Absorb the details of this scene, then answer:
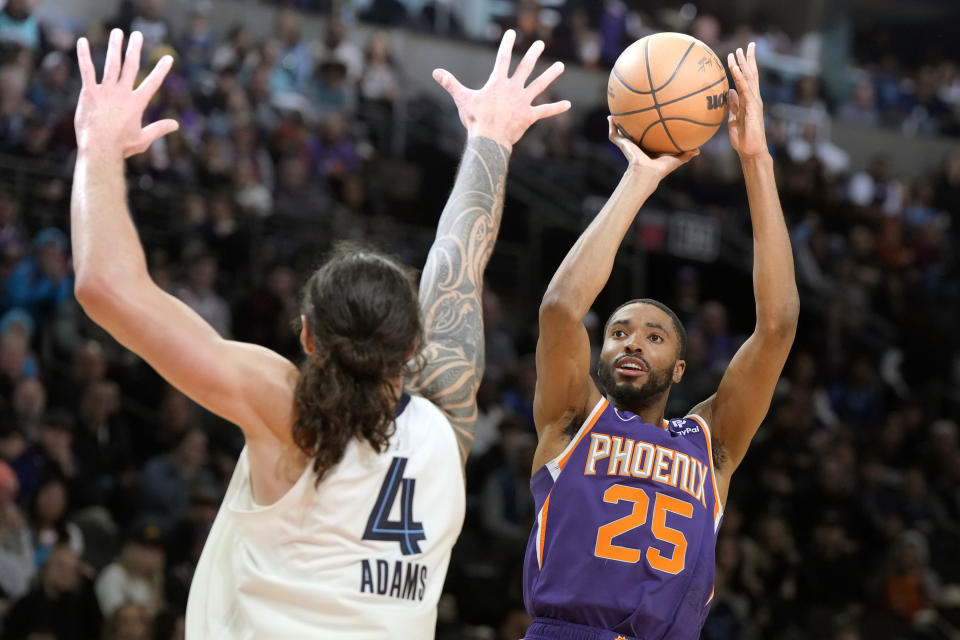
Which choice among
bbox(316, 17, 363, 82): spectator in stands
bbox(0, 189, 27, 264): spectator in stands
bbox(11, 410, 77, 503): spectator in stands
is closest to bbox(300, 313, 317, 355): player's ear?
bbox(11, 410, 77, 503): spectator in stands

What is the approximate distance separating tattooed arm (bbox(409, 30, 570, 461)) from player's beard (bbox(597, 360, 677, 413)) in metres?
0.84

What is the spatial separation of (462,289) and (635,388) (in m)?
0.96

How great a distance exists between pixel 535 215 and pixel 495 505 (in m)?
4.91

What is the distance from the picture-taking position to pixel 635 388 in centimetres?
397

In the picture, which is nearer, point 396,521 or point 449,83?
point 396,521

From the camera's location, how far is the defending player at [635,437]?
3.64 m

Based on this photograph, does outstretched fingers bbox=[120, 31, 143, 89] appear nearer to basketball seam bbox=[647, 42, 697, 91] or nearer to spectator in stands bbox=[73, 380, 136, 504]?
basketball seam bbox=[647, 42, 697, 91]

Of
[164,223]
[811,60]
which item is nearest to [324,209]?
[164,223]

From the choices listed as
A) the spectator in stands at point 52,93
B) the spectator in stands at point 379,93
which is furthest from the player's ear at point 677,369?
the spectator in stands at point 379,93

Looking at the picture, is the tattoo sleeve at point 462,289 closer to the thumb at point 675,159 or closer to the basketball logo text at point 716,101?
the thumb at point 675,159

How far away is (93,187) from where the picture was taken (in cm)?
254

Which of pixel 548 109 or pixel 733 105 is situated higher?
pixel 733 105

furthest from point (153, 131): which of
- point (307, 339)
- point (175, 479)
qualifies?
point (175, 479)

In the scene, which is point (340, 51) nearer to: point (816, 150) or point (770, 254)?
point (816, 150)
